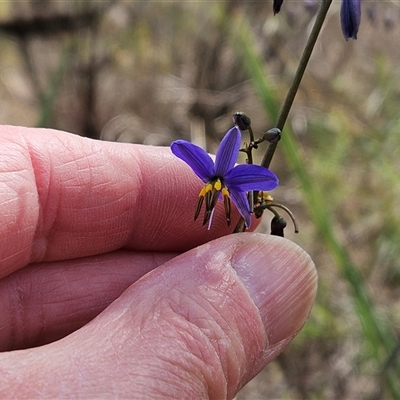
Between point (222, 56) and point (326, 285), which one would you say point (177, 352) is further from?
point (222, 56)

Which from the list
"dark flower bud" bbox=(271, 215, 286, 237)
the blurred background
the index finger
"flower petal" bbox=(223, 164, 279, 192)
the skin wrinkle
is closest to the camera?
"flower petal" bbox=(223, 164, 279, 192)

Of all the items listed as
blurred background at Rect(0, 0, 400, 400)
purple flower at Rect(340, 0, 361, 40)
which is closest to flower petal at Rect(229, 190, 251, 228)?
purple flower at Rect(340, 0, 361, 40)

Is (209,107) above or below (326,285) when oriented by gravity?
above

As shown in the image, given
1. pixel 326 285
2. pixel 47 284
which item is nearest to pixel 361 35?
pixel 326 285

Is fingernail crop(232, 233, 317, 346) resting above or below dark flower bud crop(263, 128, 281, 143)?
below

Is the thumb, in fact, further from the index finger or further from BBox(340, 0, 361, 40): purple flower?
BBox(340, 0, 361, 40): purple flower

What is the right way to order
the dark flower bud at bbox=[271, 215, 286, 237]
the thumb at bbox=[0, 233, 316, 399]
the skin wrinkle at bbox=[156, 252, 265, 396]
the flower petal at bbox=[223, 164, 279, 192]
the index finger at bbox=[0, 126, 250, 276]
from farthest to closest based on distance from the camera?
1. the index finger at bbox=[0, 126, 250, 276]
2. the dark flower bud at bbox=[271, 215, 286, 237]
3. the skin wrinkle at bbox=[156, 252, 265, 396]
4. the flower petal at bbox=[223, 164, 279, 192]
5. the thumb at bbox=[0, 233, 316, 399]

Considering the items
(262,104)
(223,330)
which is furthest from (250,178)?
(262,104)
